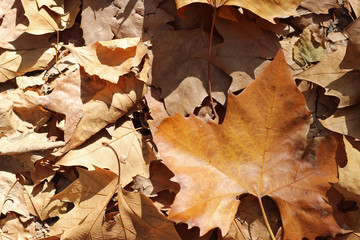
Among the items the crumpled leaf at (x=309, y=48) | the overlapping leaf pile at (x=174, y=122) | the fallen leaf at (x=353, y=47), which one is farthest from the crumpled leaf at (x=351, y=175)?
the crumpled leaf at (x=309, y=48)

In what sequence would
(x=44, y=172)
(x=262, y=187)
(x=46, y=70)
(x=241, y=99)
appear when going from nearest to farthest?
(x=241, y=99) → (x=262, y=187) → (x=44, y=172) → (x=46, y=70)

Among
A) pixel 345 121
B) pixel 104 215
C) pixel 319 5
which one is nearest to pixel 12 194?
pixel 104 215

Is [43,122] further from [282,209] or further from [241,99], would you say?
[282,209]

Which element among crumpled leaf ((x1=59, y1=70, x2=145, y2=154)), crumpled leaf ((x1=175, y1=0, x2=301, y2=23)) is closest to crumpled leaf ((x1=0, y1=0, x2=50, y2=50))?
crumpled leaf ((x1=59, y1=70, x2=145, y2=154))

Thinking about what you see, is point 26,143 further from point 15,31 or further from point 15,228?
point 15,31

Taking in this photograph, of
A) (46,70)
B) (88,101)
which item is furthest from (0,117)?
(88,101)

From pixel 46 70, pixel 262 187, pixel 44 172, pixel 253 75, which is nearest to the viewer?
pixel 262 187
